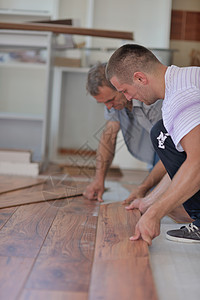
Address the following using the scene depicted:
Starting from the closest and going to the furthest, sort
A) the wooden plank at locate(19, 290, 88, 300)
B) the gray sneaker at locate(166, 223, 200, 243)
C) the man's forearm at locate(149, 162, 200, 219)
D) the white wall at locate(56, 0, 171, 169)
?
the wooden plank at locate(19, 290, 88, 300) < the man's forearm at locate(149, 162, 200, 219) < the gray sneaker at locate(166, 223, 200, 243) < the white wall at locate(56, 0, 171, 169)

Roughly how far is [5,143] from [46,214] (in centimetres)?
245

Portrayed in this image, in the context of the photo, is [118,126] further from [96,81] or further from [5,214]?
[5,214]

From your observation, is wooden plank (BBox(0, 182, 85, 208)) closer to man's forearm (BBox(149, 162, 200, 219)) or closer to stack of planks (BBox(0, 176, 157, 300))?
stack of planks (BBox(0, 176, 157, 300))

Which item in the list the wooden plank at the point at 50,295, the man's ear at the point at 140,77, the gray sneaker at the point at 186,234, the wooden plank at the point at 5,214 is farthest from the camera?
the wooden plank at the point at 5,214

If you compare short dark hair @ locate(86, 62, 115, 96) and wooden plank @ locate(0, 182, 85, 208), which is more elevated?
short dark hair @ locate(86, 62, 115, 96)

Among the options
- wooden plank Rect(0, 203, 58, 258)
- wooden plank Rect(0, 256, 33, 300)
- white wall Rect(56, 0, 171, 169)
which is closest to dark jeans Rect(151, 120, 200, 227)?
wooden plank Rect(0, 203, 58, 258)

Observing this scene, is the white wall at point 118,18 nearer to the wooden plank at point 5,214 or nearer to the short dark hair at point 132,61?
the wooden plank at point 5,214

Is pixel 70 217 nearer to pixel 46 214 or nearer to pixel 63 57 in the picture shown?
pixel 46 214

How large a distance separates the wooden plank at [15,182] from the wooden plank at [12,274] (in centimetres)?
116

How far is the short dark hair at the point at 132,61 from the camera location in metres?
1.57

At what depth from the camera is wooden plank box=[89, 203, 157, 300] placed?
1.11 metres

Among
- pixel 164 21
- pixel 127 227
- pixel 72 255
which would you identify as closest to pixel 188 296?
pixel 72 255

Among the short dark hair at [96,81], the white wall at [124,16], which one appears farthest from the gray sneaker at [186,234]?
the white wall at [124,16]

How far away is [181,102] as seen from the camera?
1.41m
